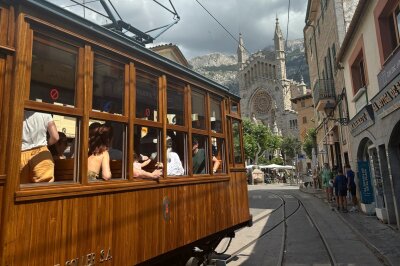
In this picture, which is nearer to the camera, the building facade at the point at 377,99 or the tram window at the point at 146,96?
the tram window at the point at 146,96

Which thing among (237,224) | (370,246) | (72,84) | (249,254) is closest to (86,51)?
(72,84)

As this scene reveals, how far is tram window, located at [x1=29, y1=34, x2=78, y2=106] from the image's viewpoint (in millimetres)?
2604

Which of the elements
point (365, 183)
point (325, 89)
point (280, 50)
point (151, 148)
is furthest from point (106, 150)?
point (280, 50)

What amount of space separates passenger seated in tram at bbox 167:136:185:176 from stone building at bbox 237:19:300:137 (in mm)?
72355

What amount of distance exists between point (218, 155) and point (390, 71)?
487 cm

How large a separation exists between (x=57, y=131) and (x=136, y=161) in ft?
3.33

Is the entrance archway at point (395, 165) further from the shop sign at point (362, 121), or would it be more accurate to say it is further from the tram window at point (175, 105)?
the tram window at point (175, 105)

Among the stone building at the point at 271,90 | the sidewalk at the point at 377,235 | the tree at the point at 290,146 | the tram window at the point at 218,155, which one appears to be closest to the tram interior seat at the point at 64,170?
the tram window at the point at 218,155

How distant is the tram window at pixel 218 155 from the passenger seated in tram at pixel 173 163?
85 cm

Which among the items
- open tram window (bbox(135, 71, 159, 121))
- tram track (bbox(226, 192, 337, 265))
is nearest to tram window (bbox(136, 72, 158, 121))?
open tram window (bbox(135, 71, 159, 121))

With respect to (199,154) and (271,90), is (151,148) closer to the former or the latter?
(199,154)

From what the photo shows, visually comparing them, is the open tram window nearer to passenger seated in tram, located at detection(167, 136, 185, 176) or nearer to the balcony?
passenger seated in tram, located at detection(167, 136, 185, 176)

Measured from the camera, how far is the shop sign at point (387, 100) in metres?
7.38

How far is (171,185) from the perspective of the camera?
3902 millimetres
